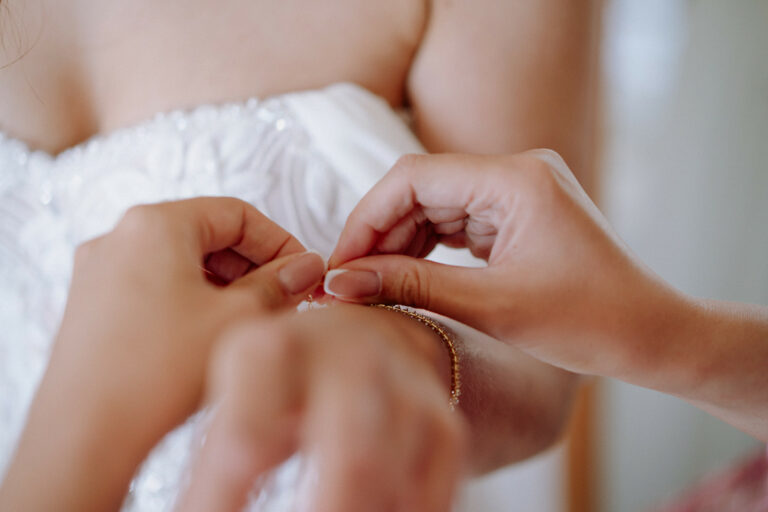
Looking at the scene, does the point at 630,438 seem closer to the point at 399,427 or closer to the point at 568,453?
the point at 568,453

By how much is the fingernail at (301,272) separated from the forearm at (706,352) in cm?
21

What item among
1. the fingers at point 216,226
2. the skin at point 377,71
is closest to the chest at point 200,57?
the skin at point 377,71

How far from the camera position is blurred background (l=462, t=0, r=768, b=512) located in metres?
0.41

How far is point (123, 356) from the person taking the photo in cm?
22

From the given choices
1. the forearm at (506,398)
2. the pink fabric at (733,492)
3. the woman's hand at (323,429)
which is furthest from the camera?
the pink fabric at (733,492)

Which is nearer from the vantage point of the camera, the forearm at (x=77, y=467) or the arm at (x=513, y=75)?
the forearm at (x=77, y=467)

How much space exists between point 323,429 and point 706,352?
1.00ft

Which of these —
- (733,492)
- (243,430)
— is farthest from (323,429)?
(733,492)

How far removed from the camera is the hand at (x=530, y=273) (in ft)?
1.07

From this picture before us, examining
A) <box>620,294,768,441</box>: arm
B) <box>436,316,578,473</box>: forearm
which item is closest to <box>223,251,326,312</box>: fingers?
<box>436,316,578,473</box>: forearm

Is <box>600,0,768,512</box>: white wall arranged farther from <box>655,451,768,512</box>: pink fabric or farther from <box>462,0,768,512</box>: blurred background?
→ <box>655,451,768,512</box>: pink fabric

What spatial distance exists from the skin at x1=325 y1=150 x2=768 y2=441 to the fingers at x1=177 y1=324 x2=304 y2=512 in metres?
0.16

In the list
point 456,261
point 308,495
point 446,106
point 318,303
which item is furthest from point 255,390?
point 446,106

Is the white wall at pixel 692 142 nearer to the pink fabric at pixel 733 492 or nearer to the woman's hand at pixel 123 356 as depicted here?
the pink fabric at pixel 733 492
